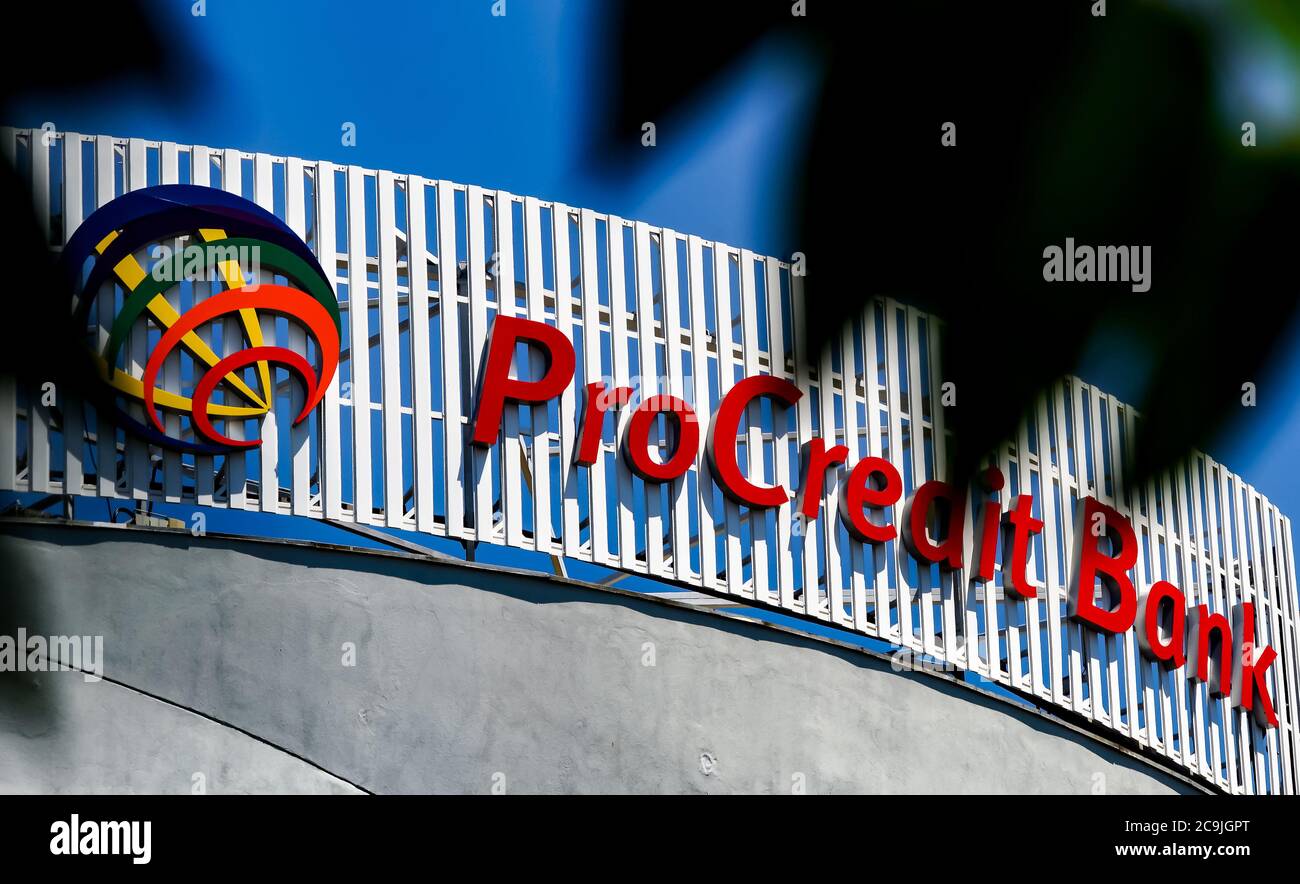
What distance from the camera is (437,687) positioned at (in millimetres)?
10742

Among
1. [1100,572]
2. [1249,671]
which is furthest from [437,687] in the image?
[1249,671]

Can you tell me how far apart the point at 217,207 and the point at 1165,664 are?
9647 millimetres

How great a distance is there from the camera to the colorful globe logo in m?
10.6

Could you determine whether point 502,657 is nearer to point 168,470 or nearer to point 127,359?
point 168,470

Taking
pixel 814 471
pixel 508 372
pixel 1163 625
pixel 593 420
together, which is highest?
pixel 508 372

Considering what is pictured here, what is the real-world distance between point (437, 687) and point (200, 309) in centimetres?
319

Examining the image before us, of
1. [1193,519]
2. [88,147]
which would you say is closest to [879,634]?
[1193,519]

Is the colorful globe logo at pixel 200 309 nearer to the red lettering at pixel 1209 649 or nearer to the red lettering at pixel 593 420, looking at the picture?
the red lettering at pixel 593 420

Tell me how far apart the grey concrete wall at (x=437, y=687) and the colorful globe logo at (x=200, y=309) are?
96cm

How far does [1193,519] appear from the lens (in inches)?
586

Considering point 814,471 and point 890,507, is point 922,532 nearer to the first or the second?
point 890,507

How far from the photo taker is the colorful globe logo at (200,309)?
417 inches

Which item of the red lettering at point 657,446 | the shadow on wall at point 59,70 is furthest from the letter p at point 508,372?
the shadow on wall at point 59,70

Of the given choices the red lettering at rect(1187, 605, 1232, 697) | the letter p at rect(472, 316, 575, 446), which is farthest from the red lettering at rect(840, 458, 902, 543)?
the red lettering at rect(1187, 605, 1232, 697)
